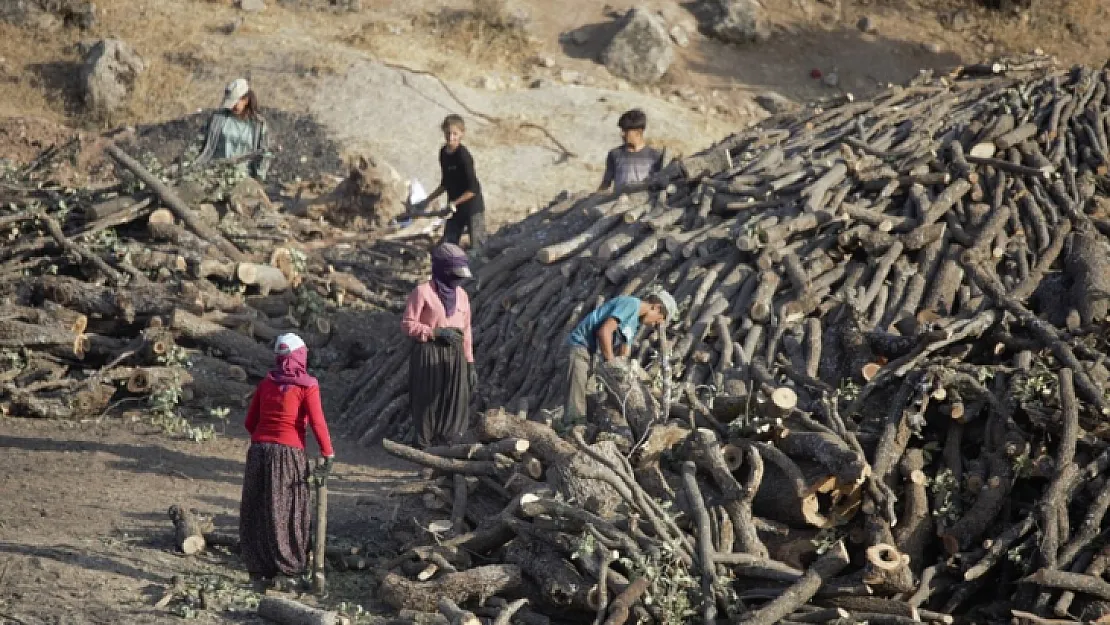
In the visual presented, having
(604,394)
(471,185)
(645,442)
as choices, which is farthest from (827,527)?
(471,185)

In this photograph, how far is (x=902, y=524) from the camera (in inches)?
278

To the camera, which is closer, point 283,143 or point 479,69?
point 283,143

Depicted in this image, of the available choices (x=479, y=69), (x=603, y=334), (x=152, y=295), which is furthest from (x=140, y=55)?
(x=603, y=334)

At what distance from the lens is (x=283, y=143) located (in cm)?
1892

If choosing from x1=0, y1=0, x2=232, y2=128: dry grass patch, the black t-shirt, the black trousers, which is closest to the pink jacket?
the black t-shirt

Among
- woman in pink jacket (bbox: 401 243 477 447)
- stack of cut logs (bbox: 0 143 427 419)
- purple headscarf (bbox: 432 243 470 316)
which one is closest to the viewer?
purple headscarf (bbox: 432 243 470 316)

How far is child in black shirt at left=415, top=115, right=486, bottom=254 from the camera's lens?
12.2 m

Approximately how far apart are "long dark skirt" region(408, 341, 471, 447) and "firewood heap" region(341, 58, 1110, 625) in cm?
50

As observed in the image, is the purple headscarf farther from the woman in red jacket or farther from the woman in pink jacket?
the woman in red jacket

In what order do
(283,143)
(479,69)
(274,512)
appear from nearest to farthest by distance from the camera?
(274,512) < (283,143) < (479,69)

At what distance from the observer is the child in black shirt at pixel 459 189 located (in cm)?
1220

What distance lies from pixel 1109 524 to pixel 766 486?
5.81 feet

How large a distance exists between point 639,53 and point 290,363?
1677 centimetres

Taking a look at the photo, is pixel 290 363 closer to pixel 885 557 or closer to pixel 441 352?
pixel 441 352
